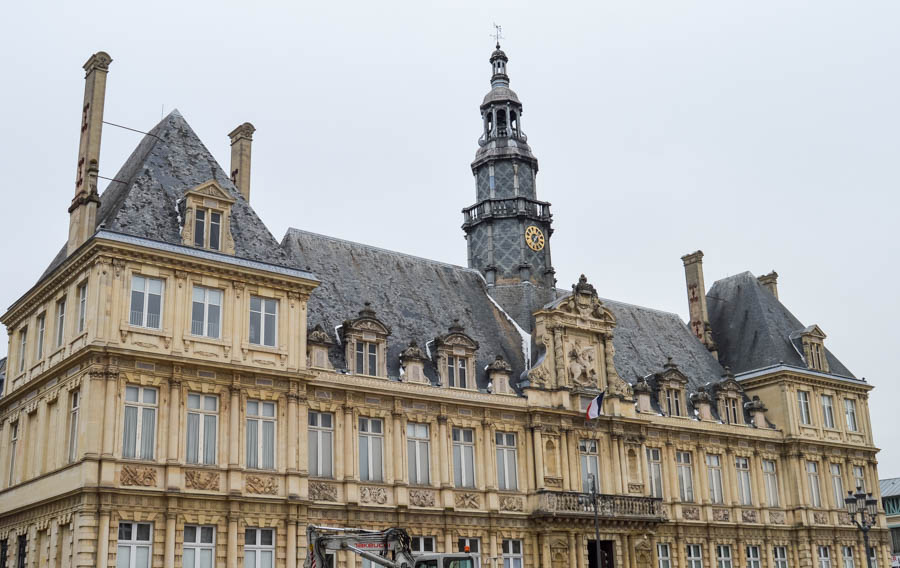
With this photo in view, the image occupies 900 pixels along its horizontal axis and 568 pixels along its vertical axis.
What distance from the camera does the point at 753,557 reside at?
169 ft

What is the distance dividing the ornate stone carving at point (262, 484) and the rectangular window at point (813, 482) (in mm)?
31195

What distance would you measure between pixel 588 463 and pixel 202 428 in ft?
60.7

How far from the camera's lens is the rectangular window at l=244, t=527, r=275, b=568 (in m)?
34.3

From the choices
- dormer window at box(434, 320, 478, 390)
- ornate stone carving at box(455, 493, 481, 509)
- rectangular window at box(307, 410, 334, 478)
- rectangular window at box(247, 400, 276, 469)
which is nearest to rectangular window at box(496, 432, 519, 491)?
ornate stone carving at box(455, 493, 481, 509)

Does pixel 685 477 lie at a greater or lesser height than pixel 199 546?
greater

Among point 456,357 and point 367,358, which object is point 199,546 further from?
point 456,357

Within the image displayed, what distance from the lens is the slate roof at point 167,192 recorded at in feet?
116

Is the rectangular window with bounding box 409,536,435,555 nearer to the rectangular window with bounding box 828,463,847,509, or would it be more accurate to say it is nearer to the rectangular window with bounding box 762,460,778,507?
the rectangular window with bounding box 762,460,778,507

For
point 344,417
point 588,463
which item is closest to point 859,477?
point 588,463

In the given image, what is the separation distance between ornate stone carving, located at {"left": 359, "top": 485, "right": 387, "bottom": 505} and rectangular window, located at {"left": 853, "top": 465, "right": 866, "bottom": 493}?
99.4ft

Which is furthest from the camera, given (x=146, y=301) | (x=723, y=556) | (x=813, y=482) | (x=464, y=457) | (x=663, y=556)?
(x=813, y=482)

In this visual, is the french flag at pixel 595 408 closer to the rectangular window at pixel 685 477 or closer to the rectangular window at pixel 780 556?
the rectangular window at pixel 685 477

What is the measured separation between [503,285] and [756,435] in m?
15.2

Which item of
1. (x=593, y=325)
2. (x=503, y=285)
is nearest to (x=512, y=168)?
(x=503, y=285)
